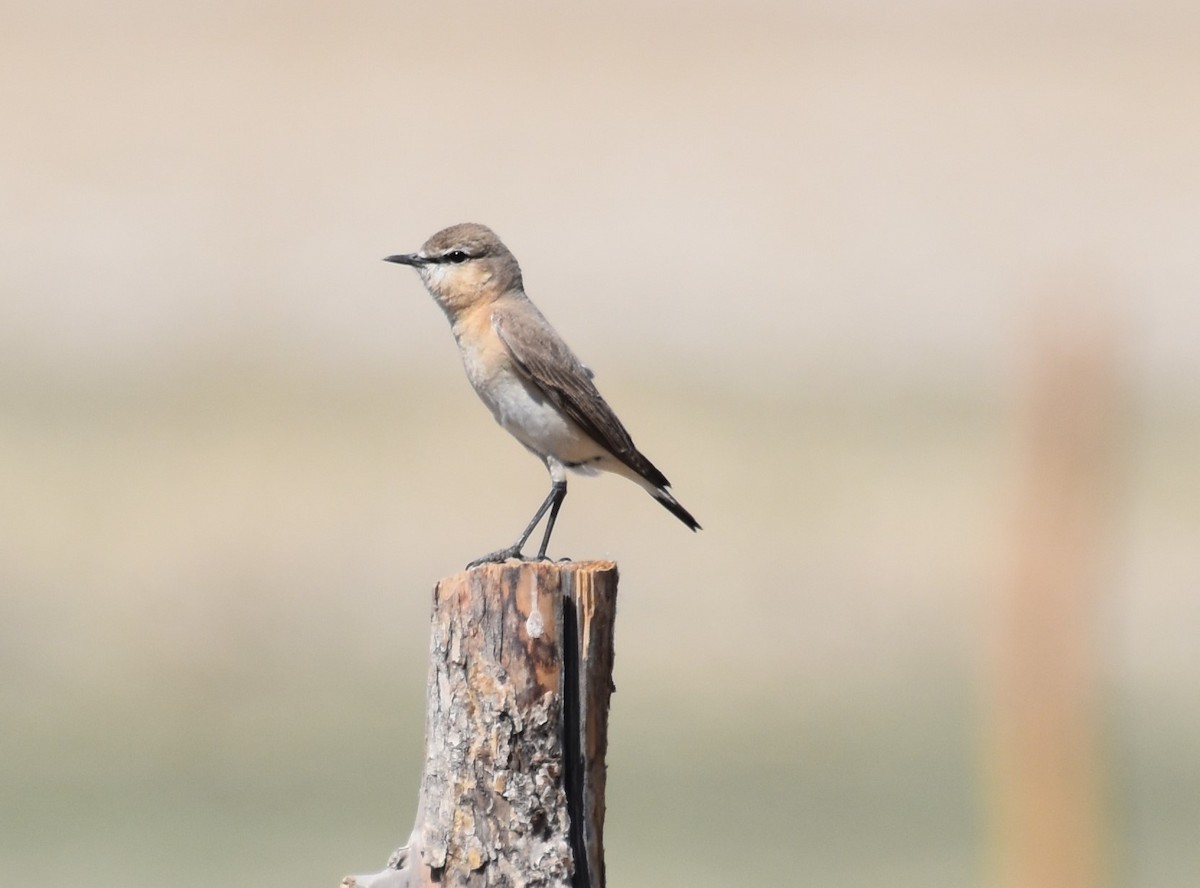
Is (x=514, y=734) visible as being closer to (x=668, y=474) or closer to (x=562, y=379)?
(x=562, y=379)

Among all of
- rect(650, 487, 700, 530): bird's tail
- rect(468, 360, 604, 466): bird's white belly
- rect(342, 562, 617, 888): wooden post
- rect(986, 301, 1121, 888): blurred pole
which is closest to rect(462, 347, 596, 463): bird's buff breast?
rect(468, 360, 604, 466): bird's white belly

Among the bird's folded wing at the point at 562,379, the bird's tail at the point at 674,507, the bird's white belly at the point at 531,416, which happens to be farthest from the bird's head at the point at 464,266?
the bird's tail at the point at 674,507

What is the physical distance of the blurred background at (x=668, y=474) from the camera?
1148 cm

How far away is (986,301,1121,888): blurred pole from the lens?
22.9 feet

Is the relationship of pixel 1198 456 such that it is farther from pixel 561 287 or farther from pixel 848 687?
pixel 561 287

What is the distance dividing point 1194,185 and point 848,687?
58.4 feet

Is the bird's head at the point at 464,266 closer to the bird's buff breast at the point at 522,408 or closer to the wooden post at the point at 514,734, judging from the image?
the bird's buff breast at the point at 522,408

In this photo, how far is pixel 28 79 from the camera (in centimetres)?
3991

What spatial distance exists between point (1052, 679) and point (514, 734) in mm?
2072

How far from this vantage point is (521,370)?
8.38 m

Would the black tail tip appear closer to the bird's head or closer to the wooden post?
the bird's head

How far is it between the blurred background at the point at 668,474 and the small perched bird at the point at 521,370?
148 cm

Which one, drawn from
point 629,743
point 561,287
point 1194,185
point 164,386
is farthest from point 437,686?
point 1194,185

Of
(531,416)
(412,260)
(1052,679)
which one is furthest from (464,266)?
(1052,679)
